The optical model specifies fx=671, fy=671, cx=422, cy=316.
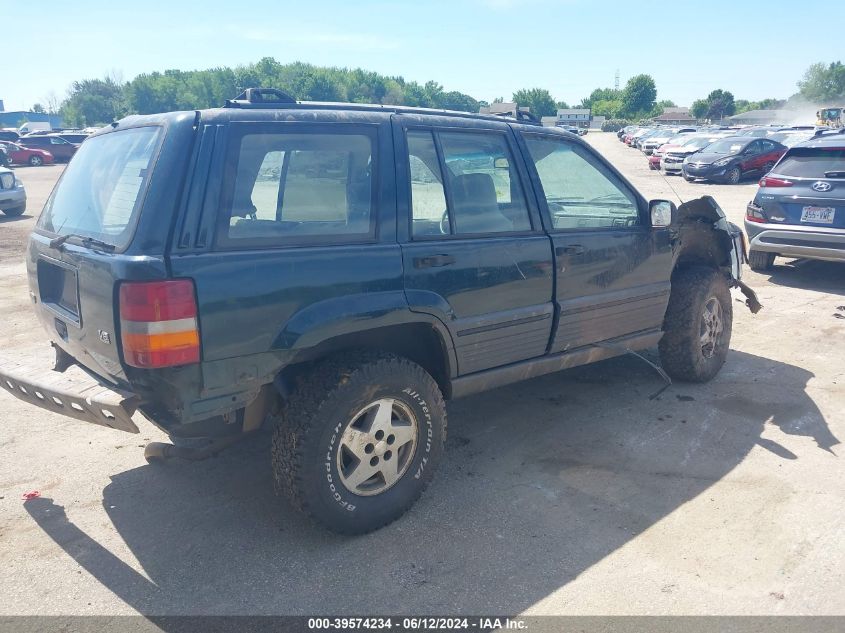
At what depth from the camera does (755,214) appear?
8.54 metres

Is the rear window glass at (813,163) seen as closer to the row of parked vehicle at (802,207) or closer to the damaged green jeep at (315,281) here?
the row of parked vehicle at (802,207)

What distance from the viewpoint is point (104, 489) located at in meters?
3.66

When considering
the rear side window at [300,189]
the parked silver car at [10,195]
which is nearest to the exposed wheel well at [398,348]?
the rear side window at [300,189]

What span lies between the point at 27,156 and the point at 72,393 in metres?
35.8

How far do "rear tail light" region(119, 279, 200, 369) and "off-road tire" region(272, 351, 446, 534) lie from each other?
1.97 feet

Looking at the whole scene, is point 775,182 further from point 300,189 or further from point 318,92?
point 318,92

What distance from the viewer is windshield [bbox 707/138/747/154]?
21938mm

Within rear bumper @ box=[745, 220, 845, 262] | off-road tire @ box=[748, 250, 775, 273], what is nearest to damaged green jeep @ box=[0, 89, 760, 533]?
rear bumper @ box=[745, 220, 845, 262]

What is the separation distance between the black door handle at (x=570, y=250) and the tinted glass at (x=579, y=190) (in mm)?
131

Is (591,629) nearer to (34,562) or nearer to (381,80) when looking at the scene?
(34,562)

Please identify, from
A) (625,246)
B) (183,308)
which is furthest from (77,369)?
(625,246)

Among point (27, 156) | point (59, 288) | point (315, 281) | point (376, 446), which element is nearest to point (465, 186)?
point (315, 281)

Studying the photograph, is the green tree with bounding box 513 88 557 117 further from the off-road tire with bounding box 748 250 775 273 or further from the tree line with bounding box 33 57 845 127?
the off-road tire with bounding box 748 250 775 273

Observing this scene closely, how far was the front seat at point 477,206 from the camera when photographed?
357cm
